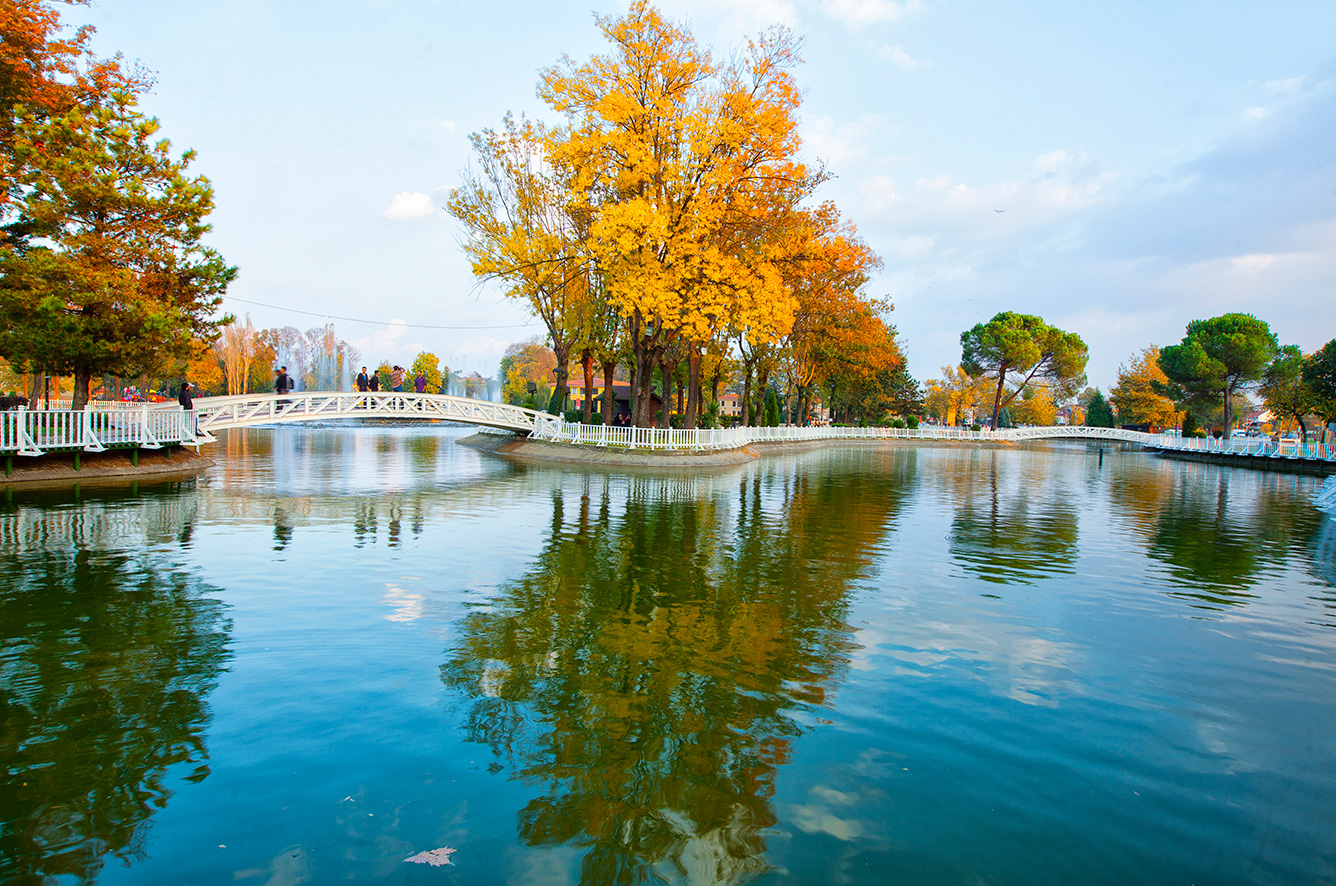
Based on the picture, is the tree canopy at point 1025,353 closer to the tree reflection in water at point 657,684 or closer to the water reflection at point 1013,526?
the water reflection at point 1013,526

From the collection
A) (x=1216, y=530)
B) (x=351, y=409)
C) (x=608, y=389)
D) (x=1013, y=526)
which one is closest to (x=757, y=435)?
(x=608, y=389)

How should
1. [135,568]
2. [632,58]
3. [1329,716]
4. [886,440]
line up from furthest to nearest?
[886,440], [632,58], [135,568], [1329,716]

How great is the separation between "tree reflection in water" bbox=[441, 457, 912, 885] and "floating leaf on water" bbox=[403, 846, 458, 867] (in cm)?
42

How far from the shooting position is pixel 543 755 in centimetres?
449

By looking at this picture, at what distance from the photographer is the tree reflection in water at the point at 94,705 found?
3.61 metres

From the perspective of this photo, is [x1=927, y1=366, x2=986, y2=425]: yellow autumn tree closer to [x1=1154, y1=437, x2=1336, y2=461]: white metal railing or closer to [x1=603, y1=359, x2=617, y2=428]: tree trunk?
[x1=1154, y1=437, x2=1336, y2=461]: white metal railing

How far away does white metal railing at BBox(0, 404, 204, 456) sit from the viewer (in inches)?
669

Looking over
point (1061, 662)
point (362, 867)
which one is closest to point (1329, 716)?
point (1061, 662)

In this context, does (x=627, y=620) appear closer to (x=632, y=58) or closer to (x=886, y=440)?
(x=632, y=58)

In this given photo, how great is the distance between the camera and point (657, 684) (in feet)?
18.7

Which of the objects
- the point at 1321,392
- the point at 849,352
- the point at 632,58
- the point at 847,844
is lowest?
the point at 847,844

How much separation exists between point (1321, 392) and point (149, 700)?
52.2 meters

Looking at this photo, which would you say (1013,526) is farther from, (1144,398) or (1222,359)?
(1144,398)

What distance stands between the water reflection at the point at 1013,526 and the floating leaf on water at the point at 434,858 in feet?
28.0
